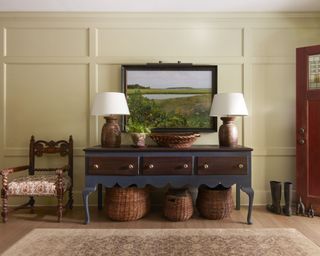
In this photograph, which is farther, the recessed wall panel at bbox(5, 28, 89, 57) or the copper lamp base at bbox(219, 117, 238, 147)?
the recessed wall panel at bbox(5, 28, 89, 57)

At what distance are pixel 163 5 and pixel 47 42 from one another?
1547mm

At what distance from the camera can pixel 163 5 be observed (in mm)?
3232

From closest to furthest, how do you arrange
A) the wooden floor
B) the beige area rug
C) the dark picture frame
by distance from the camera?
the beige area rug, the wooden floor, the dark picture frame

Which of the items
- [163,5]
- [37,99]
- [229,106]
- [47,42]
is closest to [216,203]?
[229,106]

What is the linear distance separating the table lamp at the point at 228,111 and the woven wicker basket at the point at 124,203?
43.6 inches

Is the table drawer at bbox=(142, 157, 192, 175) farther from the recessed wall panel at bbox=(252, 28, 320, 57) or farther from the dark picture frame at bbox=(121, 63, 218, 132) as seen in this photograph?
the recessed wall panel at bbox=(252, 28, 320, 57)

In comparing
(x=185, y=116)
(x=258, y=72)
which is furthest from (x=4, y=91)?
(x=258, y=72)

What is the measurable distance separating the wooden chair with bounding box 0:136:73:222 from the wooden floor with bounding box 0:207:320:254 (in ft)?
0.47

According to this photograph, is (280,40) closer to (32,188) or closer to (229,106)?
(229,106)

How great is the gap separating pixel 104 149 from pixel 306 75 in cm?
251

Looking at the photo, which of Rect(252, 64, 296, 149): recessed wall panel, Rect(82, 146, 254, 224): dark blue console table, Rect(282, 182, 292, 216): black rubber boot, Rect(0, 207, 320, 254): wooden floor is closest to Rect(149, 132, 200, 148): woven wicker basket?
Rect(82, 146, 254, 224): dark blue console table

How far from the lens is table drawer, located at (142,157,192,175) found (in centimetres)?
271

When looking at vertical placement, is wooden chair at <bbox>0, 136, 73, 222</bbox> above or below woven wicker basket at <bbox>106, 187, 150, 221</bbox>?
above

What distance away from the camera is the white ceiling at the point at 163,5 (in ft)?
10.3
